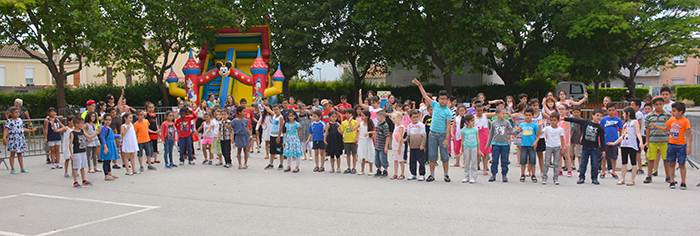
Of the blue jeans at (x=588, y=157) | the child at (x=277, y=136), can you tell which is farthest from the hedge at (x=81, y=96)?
the blue jeans at (x=588, y=157)

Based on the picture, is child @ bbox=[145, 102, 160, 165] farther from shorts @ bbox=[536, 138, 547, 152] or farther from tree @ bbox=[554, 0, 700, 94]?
tree @ bbox=[554, 0, 700, 94]

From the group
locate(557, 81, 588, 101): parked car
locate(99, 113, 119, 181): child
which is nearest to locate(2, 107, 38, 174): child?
locate(99, 113, 119, 181): child

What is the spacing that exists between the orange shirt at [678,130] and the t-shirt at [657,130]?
0.56 ft

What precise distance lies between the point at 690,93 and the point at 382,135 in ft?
141

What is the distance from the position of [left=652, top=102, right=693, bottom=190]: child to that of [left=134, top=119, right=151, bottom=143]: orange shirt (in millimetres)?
10106

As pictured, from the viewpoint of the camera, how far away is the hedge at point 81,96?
71.7 feet

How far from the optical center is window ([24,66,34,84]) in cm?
4791

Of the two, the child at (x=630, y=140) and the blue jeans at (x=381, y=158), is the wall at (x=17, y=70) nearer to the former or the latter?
the blue jeans at (x=381, y=158)

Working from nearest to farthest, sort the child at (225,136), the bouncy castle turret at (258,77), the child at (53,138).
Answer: the child at (53,138) → the child at (225,136) → the bouncy castle turret at (258,77)

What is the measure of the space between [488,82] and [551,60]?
27.0 ft

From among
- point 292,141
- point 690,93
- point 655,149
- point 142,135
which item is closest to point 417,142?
point 292,141

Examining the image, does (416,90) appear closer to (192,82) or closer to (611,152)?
(192,82)

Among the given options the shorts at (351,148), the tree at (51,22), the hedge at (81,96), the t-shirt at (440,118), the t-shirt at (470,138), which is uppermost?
the tree at (51,22)

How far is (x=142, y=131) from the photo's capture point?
10523 millimetres
